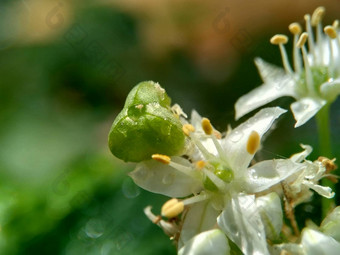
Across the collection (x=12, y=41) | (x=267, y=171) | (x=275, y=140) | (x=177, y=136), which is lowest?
(x=275, y=140)

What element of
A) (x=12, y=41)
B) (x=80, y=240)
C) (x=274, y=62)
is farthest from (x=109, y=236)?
(x=12, y=41)

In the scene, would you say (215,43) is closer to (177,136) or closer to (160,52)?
(160,52)

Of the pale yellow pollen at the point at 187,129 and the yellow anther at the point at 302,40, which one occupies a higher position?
the pale yellow pollen at the point at 187,129

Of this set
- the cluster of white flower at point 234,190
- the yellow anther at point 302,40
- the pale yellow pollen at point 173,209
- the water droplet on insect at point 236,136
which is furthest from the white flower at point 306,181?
the yellow anther at point 302,40

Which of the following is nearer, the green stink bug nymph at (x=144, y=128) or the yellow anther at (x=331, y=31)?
the green stink bug nymph at (x=144, y=128)

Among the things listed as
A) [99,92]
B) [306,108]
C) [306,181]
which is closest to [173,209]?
[306,181]

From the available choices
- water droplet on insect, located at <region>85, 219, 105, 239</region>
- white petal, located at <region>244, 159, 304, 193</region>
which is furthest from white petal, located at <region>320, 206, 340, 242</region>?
water droplet on insect, located at <region>85, 219, 105, 239</region>

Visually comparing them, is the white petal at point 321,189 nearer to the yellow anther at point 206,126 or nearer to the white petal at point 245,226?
the white petal at point 245,226
